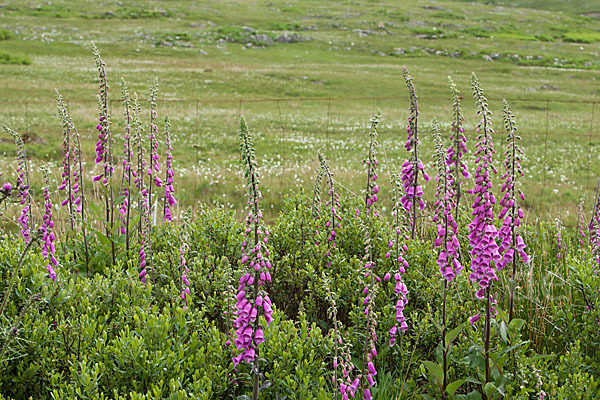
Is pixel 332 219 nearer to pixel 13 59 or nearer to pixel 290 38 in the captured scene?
pixel 13 59

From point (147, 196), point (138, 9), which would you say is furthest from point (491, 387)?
point (138, 9)

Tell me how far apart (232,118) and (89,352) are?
90.0 ft

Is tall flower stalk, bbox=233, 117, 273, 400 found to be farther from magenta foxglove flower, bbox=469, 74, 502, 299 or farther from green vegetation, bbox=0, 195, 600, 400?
magenta foxglove flower, bbox=469, 74, 502, 299

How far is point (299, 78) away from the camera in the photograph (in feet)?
167

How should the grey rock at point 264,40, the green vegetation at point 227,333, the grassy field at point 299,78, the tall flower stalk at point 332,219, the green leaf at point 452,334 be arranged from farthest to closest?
the grey rock at point 264,40 → the grassy field at point 299,78 → the tall flower stalk at point 332,219 → the green leaf at point 452,334 → the green vegetation at point 227,333

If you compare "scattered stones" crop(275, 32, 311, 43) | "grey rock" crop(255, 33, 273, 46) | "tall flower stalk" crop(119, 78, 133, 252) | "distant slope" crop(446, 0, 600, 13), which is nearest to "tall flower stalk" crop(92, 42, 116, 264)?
"tall flower stalk" crop(119, 78, 133, 252)

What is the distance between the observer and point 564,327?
466 cm

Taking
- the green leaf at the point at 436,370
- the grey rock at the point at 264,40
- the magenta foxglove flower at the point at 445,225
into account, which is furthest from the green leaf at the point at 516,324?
the grey rock at the point at 264,40

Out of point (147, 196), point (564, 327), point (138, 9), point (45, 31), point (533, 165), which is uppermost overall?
point (138, 9)

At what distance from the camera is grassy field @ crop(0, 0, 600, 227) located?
61.4 feet

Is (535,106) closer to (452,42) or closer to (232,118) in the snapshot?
(232,118)

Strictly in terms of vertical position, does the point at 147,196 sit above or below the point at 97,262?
above

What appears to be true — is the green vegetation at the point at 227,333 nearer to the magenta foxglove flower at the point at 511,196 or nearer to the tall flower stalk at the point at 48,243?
the tall flower stalk at the point at 48,243

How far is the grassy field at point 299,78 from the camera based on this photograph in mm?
18703
